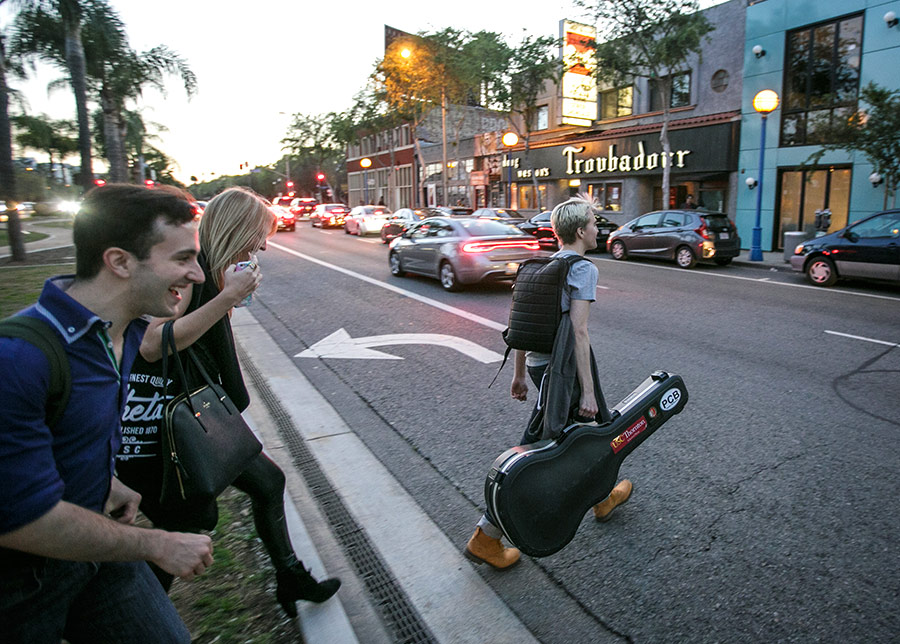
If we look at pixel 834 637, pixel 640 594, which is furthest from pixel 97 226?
pixel 834 637

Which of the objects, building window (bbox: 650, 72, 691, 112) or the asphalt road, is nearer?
the asphalt road

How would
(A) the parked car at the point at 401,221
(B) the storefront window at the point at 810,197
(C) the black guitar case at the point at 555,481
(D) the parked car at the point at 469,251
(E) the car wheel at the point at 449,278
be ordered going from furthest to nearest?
(A) the parked car at the point at 401,221 < (B) the storefront window at the point at 810,197 < (E) the car wheel at the point at 449,278 < (D) the parked car at the point at 469,251 < (C) the black guitar case at the point at 555,481

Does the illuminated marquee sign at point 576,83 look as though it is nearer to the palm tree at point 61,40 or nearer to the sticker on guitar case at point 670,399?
the palm tree at point 61,40

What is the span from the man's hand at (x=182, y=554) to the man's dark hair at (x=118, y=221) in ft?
2.29

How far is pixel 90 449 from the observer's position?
148cm

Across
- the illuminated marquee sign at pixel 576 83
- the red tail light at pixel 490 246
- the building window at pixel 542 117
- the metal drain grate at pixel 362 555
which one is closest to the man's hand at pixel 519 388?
the metal drain grate at pixel 362 555

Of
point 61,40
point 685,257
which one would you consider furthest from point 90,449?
point 61,40

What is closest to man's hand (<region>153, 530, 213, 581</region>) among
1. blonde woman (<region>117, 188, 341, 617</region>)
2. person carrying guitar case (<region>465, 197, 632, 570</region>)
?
blonde woman (<region>117, 188, 341, 617</region>)

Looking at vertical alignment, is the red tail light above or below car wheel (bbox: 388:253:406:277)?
above

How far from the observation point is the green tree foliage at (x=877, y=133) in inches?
564

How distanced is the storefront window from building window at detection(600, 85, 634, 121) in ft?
30.1

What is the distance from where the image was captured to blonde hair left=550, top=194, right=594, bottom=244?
125 inches

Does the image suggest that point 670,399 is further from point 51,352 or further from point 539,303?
point 51,352

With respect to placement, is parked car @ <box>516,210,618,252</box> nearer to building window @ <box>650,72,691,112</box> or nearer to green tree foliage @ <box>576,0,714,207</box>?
green tree foliage @ <box>576,0,714,207</box>
